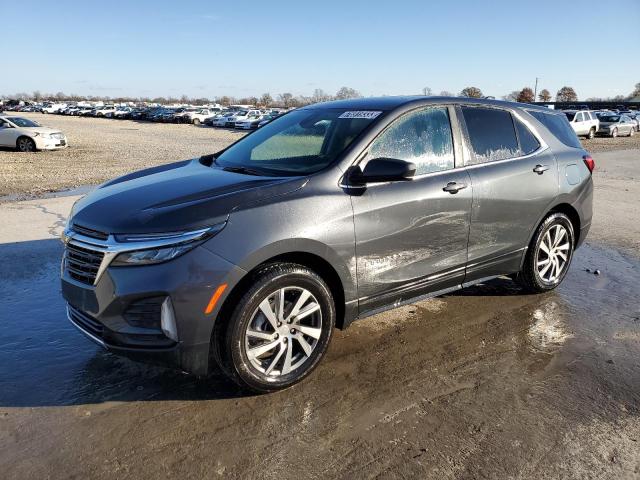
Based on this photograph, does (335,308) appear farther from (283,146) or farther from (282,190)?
(283,146)

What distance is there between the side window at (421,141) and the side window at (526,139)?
988 mm

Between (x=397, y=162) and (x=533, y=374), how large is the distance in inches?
68.3

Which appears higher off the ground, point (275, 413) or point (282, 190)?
point (282, 190)

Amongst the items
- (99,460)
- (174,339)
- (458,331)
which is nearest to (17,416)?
→ (99,460)

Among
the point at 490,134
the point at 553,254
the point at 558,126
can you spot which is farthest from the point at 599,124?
the point at 490,134

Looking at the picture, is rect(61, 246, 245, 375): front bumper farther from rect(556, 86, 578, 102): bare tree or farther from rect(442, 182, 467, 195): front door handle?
rect(556, 86, 578, 102): bare tree

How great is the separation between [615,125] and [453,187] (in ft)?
119

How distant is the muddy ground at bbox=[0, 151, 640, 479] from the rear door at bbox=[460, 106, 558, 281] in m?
0.57

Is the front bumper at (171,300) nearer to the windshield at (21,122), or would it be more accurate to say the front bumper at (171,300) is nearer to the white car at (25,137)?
the white car at (25,137)

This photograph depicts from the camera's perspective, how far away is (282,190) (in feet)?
11.2

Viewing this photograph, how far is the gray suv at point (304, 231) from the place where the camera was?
3.07 metres

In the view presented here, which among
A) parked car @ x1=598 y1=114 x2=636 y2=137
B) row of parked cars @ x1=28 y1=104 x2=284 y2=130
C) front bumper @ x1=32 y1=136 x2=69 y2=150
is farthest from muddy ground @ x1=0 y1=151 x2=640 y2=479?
parked car @ x1=598 y1=114 x2=636 y2=137

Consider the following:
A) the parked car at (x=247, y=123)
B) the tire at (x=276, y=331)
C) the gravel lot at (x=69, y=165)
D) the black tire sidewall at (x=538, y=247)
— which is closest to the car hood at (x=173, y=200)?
the tire at (x=276, y=331)

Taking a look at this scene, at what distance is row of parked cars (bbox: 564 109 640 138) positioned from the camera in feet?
102
